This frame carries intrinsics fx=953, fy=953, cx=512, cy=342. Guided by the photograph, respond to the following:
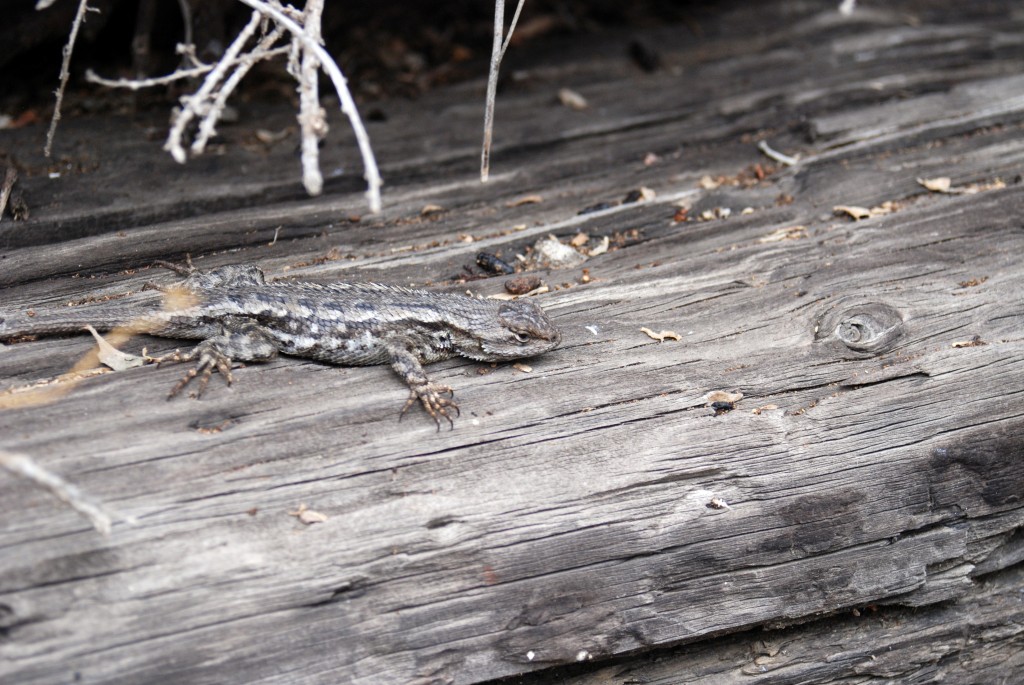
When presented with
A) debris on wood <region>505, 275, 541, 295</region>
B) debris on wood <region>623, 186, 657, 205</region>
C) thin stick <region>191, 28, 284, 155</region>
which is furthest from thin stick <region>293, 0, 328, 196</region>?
debris on wood <region>623, 186, 657, 205</region>

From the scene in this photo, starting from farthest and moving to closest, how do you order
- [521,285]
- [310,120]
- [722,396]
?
1. [521,285]
2. [722,396]
3. [310,120]

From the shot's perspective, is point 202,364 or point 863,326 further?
point 863,326

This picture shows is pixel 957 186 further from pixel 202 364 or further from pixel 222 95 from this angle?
pixel 202 364

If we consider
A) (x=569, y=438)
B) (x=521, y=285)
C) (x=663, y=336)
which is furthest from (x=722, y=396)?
(x=521, y=285)

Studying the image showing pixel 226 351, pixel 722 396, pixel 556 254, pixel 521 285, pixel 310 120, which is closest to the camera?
pixel 310 120

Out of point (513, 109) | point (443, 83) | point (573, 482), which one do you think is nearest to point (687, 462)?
point (573, 482)

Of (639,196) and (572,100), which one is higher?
(572,100)

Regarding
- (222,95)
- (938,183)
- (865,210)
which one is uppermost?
(222,95)
